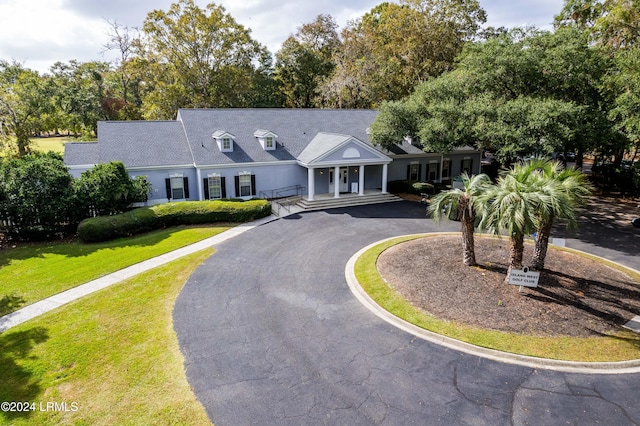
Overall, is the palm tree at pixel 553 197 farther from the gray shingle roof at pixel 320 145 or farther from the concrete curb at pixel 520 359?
the gray shingle roof at pixel 320 145

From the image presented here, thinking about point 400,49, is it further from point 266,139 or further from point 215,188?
point 215,188

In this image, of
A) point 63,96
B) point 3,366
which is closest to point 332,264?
Result: point 3,366

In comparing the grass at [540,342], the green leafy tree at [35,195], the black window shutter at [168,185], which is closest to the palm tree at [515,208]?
the grass at [540,342]

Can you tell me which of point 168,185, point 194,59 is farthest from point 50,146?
point 168,185

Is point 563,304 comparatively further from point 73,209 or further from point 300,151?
point 73,209

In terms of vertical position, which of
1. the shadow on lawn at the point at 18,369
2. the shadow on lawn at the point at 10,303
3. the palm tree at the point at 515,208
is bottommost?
the shadow on lawn at the point at 18,369

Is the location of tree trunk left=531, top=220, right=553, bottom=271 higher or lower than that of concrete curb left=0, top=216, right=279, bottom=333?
higher

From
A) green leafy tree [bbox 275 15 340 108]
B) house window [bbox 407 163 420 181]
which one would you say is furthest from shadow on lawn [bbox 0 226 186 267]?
green leafy tree [bbox 275 15 340 108]

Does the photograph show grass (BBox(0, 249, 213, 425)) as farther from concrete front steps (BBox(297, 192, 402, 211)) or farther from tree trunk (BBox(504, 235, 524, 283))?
concrete front steps (BBox(297, 192, 402, 211))
